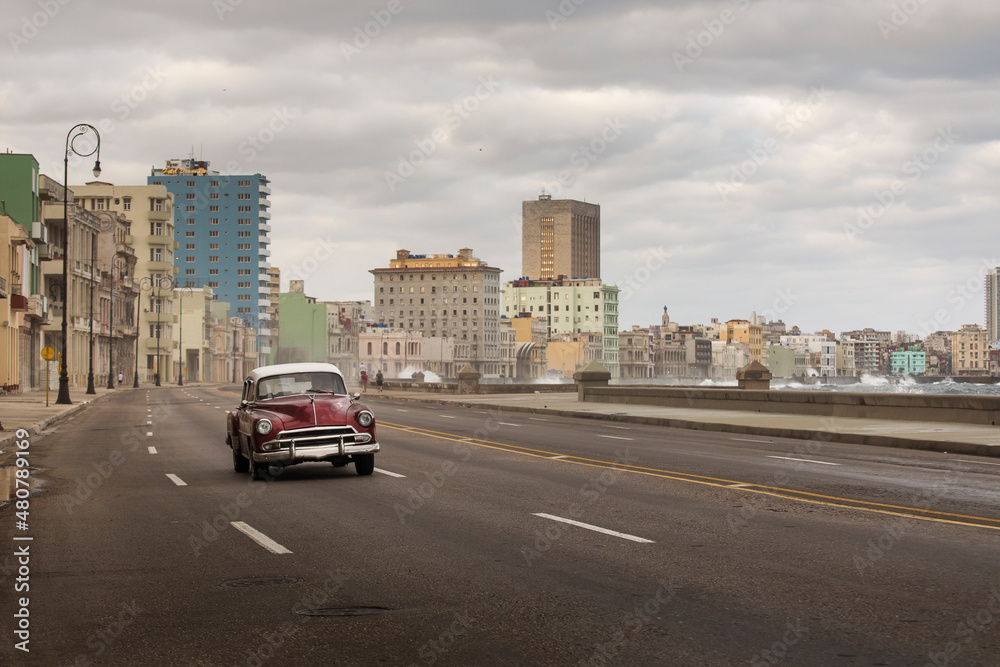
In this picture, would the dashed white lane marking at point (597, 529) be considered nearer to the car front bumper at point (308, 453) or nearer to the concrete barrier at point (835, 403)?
the car front bumper at point (308, 453)

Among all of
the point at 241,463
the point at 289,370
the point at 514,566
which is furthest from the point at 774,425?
the point at 514,566

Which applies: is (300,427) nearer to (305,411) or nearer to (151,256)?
(305,411)

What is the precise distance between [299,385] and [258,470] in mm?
1571

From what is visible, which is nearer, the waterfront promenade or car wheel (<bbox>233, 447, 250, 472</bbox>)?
car wheel (<bbox>233, 447, 250, 472</bbox>)

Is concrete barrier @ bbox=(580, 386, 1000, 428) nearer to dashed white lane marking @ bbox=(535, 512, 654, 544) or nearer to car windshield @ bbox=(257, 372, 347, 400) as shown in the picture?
car windshield @ bbox=(257, 372, 347, 400)

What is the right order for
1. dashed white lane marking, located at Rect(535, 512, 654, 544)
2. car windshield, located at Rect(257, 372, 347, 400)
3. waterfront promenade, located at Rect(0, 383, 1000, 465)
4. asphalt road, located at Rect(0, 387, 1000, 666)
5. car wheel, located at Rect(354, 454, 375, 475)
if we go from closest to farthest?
asphalt road, located at Rect(0, 387, 1000, 666)
dashed white lane marking, located at Rect(535, 512, 654, 544)
car wheel, located at Rect(354, 454, 375, 475)
car windshield, located at Rect(257, 372, 347, 400)
waterfront promenade, located at Rect(0, 383, 1000, 465)

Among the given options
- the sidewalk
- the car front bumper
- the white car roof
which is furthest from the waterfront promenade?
the car front bumper

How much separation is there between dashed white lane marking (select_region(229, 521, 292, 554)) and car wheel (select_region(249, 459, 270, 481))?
4229mm

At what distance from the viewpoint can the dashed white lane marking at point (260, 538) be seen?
9855 millimetres

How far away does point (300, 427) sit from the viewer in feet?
50.9

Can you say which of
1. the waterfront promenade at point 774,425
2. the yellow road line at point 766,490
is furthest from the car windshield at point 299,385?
the waterfront promenade at point 774,425

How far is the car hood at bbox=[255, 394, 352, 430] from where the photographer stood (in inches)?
614

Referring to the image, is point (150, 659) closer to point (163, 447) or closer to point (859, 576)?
point (859, 576)

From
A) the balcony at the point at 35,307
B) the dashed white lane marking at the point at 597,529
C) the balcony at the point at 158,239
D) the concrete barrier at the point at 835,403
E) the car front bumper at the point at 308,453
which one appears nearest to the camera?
the dashed white lane marking at the point at 597,529
